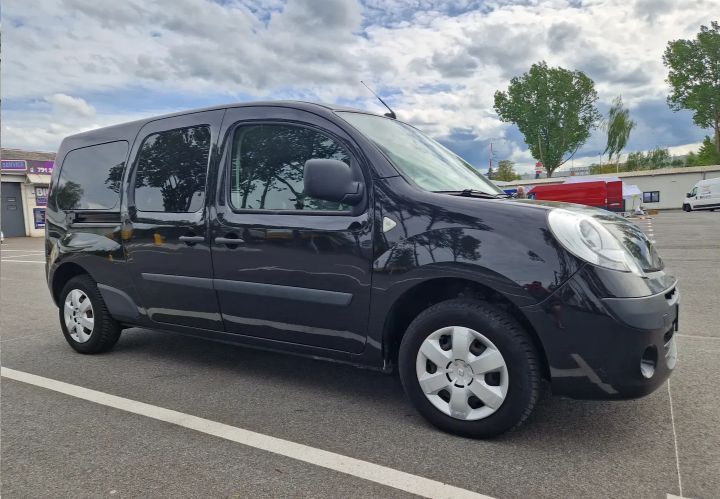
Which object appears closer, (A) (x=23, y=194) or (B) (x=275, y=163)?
(B) (x=275, y=163)

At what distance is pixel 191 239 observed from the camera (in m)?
3.63

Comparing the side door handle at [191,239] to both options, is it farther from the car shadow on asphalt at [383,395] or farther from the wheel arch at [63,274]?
the wheel arch at [63,274]

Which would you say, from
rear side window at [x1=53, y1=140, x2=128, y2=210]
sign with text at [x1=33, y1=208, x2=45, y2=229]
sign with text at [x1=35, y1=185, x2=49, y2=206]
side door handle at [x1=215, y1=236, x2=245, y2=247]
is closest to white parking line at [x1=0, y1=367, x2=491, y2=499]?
side door handle at [x1=215, y1=236, x2=245, y2=247]

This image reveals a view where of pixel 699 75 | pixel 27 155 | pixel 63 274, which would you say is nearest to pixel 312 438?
pixel 63 274

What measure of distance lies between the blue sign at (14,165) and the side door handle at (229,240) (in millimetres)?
29701

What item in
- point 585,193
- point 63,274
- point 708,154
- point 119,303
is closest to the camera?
point 119,303

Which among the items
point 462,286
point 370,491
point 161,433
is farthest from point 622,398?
point 161,433

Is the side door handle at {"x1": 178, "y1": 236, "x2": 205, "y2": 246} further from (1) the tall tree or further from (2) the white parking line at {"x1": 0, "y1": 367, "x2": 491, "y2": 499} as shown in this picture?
(1) the tall tree

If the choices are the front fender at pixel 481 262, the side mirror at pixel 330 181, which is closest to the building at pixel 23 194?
the side mirror at pixel 330 181

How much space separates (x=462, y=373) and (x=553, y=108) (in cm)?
5946

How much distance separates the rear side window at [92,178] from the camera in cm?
427

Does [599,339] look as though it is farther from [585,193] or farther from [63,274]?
[585,193]

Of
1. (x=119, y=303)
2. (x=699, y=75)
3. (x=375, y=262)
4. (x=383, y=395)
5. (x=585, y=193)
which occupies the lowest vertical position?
(x=383, y=395)

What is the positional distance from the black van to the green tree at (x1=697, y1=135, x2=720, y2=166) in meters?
56.9
